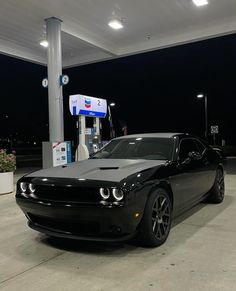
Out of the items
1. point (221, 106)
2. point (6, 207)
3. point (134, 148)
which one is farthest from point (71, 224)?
point (221, 106)

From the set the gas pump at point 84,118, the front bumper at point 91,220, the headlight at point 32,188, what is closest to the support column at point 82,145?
the gas pump at point 84,118

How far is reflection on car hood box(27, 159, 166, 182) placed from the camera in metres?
3.98

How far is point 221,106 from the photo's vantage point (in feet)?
171

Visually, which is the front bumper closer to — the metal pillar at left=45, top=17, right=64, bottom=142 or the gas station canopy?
the metal pillar at left=45, top=17, right=64, bottom=142

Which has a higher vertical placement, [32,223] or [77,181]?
[77,181]

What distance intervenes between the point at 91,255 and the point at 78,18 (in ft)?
31.0

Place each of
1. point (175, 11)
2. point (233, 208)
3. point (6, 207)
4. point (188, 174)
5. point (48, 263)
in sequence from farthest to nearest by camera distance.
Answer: point (175, 11)
point (6, 207)
point (233, 208)
point (188, 174)
point (48, 263)

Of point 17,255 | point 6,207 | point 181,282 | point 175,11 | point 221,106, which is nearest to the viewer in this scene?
point 181,282

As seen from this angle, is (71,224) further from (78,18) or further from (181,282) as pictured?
(78,18)

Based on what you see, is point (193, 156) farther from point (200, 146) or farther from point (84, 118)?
point (84, 118)

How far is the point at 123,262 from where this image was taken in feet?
12.2

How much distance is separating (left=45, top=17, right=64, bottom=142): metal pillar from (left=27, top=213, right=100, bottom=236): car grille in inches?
286

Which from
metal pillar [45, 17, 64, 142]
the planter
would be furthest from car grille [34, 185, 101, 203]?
metal pillar [45, 17, 64, 142]

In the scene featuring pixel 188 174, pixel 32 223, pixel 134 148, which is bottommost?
pixel 32 223
